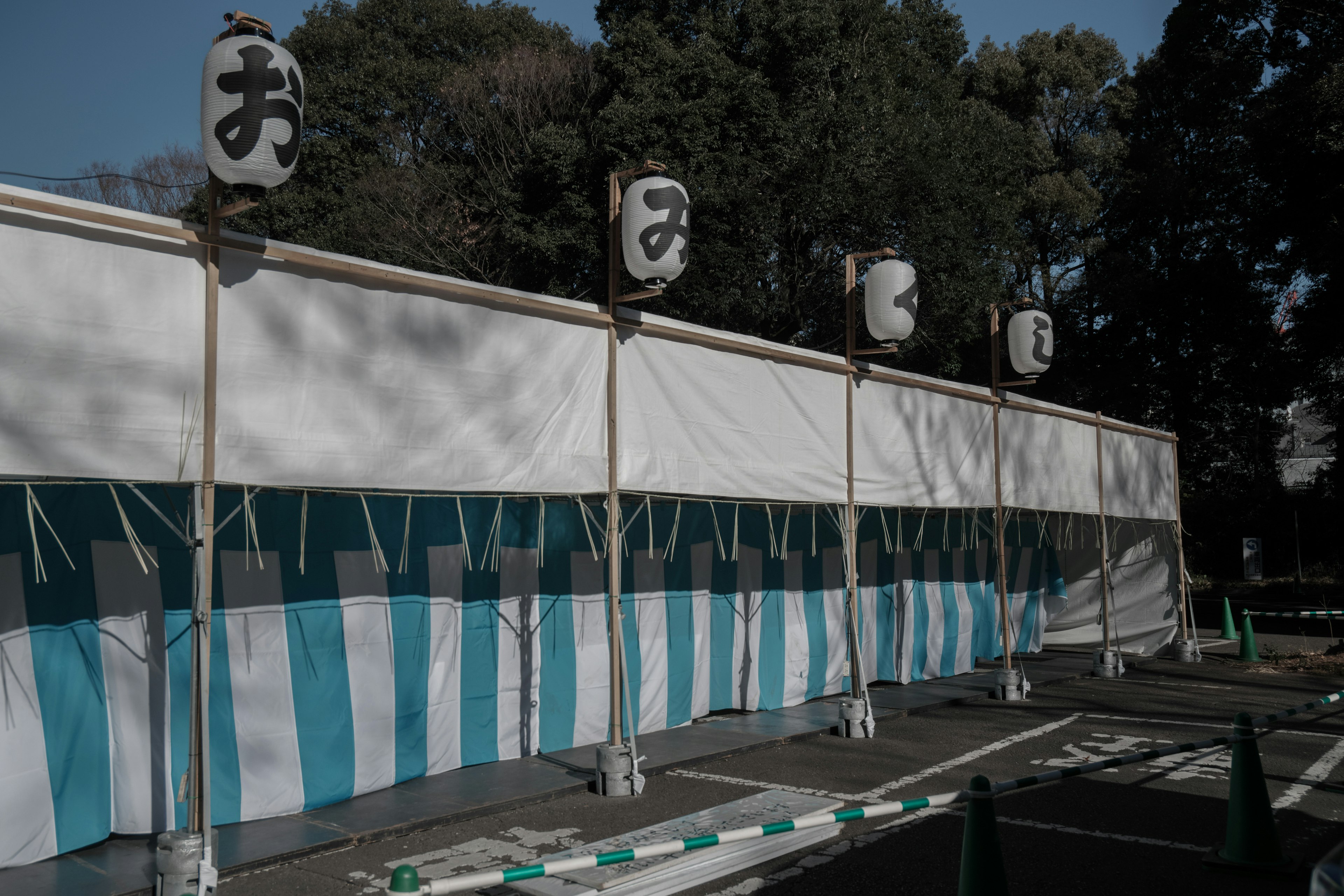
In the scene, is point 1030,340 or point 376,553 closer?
point 376,553

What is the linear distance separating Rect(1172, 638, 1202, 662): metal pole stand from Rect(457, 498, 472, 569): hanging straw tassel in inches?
461

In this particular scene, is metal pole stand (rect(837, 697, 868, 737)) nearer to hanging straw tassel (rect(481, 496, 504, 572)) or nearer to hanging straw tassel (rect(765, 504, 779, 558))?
hanging straw tassel (rect(765, 504, 779, 558))

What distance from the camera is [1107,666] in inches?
488

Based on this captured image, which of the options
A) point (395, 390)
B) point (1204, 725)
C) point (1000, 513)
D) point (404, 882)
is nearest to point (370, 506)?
point (395, 390)

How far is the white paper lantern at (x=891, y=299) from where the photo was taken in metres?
9.03

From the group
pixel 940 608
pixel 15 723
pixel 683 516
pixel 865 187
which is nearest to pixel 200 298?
pixel 15 723

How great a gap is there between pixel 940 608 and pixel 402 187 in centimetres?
1433

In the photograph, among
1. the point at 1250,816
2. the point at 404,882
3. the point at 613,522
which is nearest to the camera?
the point at 404,882

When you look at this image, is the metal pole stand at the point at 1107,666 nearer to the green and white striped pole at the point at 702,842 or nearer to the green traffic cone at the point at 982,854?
the green and white striped pole at the point at 702,842

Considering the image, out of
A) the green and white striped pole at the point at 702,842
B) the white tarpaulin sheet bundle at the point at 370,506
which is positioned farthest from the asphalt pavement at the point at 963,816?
the white tarpaulin sheet bundle at the point at 370,506

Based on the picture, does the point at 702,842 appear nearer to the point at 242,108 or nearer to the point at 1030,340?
the point at 242,108

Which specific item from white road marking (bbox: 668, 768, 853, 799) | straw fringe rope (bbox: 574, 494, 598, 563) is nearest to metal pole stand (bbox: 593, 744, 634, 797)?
white road marking (bbox: 668, 768, 853, 799)

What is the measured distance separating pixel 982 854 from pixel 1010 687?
7.20 m

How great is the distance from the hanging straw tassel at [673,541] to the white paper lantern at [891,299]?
265 centimetres
